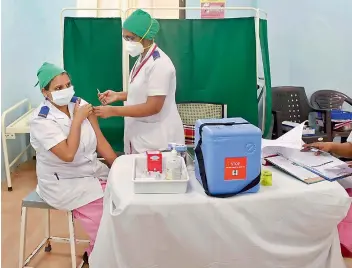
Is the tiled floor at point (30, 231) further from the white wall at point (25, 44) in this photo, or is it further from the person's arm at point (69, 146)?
the person's arm at point (69, 146)

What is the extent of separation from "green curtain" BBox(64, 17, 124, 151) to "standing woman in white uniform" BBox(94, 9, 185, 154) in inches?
24.3

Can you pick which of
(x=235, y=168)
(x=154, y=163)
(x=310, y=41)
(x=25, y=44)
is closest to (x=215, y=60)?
(x=310, y=41)

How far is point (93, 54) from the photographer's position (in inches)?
122

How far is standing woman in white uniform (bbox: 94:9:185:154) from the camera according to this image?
2303 millimetres

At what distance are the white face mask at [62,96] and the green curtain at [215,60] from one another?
114 centimetres

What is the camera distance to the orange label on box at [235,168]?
154 cm

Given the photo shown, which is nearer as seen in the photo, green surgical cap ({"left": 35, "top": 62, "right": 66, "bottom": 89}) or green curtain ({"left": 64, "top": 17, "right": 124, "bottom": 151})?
green surgical cap ({"left": 35, "top": 62, "right": 66, "bottom": 89})

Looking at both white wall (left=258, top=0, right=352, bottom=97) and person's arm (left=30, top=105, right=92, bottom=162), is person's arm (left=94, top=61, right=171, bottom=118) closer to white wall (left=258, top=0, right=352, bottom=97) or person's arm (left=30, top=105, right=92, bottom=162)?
person's arm (left=30, top=105, right=92, bottom=162)

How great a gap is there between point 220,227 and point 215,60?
5.79 feet

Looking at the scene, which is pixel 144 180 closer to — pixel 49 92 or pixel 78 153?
pixel 78 153

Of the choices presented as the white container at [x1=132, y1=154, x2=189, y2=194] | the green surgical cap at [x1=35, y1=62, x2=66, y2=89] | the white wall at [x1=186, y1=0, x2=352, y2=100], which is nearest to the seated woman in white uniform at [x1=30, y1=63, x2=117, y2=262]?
the green surgical cap at [x1=35, y1=62, x2=66, y2=89]

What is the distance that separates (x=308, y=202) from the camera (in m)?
1.64

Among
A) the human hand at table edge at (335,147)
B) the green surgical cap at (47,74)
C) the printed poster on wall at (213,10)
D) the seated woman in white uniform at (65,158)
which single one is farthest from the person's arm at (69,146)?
the printed poster on wall at (213,10)

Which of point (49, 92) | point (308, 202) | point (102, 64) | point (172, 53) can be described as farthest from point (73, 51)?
point (308, 202)
